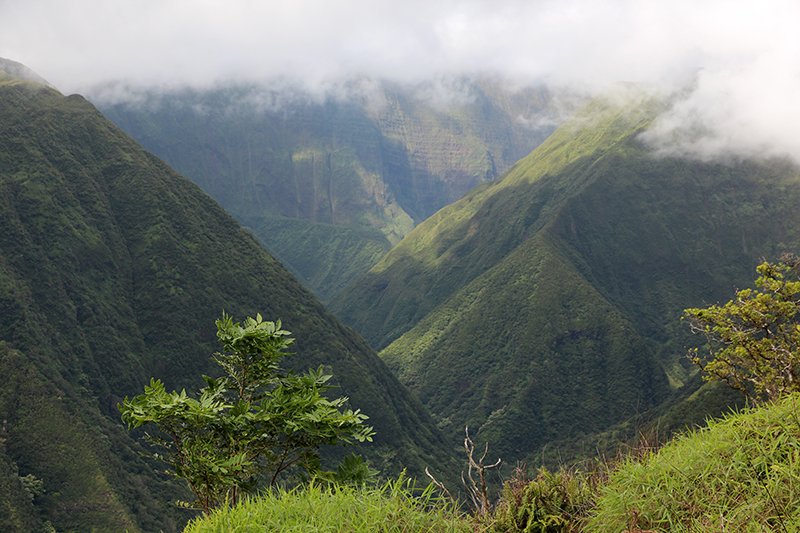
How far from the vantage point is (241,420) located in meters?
9.77

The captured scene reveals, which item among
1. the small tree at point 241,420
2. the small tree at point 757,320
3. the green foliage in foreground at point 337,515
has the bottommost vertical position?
the small tree at point 757,320

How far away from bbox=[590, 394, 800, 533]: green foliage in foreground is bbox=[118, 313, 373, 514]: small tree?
4079mm

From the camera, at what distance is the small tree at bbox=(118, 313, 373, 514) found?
365 inches

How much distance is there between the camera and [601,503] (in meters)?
7.66

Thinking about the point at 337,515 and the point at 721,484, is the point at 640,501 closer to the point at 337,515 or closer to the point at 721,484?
the point at 721,484

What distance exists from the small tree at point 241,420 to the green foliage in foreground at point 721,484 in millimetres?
4079

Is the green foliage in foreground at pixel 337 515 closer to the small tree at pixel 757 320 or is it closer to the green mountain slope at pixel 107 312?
the small tree at pixel 757 320

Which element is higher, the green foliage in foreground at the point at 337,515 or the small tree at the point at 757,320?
the green foliage in foreground at the point at 337,515

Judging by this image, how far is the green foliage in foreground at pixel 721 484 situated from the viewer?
21.9 ft

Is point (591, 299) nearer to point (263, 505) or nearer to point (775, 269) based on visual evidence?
point (775, 269)

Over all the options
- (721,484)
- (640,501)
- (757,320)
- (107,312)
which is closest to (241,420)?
(640,501)

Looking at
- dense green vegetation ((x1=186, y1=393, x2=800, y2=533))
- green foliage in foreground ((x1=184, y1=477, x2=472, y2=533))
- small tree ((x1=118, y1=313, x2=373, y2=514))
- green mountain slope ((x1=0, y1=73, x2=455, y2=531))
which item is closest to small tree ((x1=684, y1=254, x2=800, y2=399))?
dense green vegetation ((x1=186, y1=393, x2=800, y2=533))

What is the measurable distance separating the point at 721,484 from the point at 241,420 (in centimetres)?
763

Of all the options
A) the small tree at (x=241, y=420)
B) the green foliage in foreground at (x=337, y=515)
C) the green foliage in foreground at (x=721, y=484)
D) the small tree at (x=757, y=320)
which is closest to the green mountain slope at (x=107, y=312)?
the small tree at (x=241, y=420)
